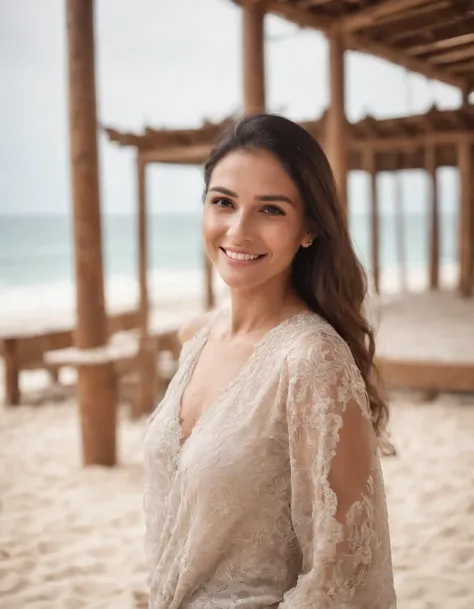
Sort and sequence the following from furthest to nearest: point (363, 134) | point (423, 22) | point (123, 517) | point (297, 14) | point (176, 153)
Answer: point (363, 134)
point (176, 153)
point (297, 14)
point (123, 517)
point (423, 22)

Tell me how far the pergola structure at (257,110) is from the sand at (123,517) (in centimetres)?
38

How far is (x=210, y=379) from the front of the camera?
1.48 meters

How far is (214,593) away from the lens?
52.7 inches

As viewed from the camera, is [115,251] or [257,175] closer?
[257,175]

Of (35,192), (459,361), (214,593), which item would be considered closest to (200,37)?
(35,192)

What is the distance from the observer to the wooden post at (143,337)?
5082 mm

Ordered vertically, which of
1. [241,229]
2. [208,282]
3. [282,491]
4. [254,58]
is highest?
[254,58]

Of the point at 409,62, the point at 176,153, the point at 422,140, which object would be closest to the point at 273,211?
the point at 409,62

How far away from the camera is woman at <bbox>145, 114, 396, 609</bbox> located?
3.81 feet

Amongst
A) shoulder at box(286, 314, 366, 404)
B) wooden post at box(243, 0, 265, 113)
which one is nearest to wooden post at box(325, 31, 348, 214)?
wooden post at box(243, 0, 265, 113)

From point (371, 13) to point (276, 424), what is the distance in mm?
2825

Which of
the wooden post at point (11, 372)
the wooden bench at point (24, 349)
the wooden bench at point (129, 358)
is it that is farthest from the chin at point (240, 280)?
the wooden post at point (11, 372)

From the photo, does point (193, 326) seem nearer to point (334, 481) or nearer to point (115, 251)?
point (334, 481)

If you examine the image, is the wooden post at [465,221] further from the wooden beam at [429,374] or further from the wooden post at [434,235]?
the wooden beam at [429,374]
